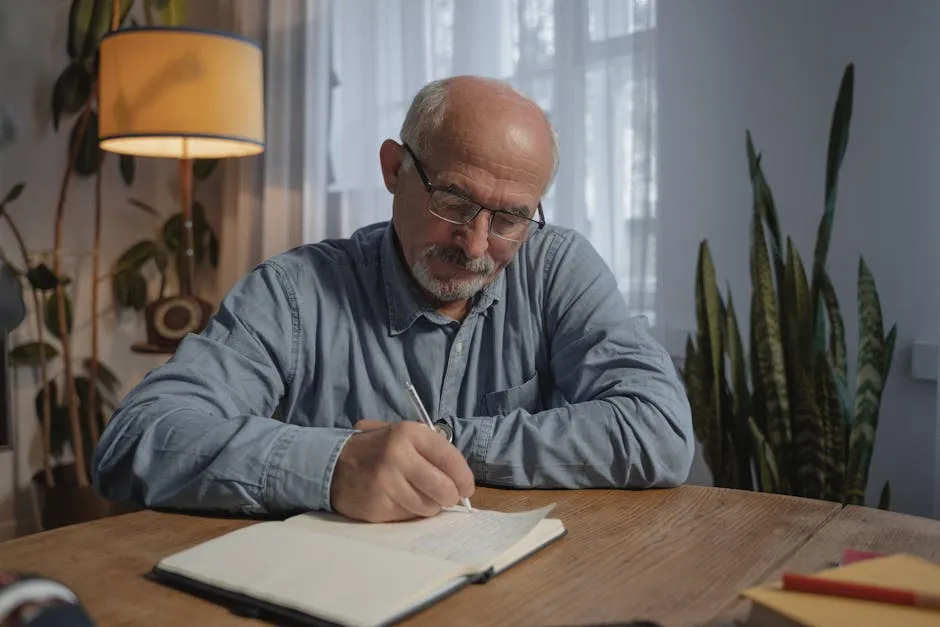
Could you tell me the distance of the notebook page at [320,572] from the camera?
0.63 m

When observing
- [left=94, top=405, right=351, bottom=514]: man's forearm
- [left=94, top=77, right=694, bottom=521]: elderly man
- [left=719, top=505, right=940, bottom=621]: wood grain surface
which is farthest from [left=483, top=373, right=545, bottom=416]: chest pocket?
[left=719, top=505, right=940, bottom=621]: wood grain surface

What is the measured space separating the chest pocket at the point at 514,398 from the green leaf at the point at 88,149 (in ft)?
7.81

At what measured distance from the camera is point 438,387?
1383 millimetres

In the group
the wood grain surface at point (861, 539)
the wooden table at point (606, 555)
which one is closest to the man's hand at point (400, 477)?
the wooden table at point (606, 555)

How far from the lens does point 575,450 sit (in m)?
1.10

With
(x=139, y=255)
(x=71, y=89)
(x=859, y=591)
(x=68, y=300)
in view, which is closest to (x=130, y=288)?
(x=139, y=255)

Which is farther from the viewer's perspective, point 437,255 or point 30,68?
point 30,68

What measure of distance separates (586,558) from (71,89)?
2.96 metres

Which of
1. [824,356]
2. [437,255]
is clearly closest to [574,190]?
[824,356]

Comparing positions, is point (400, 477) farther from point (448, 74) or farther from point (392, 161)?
point (448, 74)

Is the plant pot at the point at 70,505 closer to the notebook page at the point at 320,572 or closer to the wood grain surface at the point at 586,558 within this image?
the wood grain surface at the point at 586,558

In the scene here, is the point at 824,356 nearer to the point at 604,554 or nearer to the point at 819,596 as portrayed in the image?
the point at 604,554

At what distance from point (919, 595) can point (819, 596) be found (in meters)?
0.06

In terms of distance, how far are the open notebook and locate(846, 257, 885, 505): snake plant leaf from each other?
104cm
